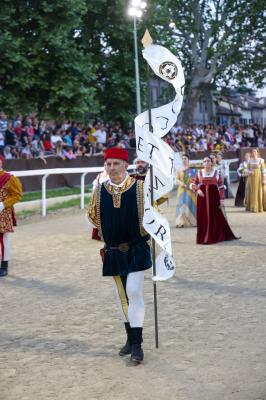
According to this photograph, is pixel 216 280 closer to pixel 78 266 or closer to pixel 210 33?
pixel 78 266

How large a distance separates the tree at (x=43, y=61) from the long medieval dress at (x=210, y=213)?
1138 cm

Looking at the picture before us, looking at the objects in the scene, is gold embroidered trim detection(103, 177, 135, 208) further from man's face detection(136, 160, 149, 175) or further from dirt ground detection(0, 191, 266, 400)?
man's face detection(136, 160, 149, 175)

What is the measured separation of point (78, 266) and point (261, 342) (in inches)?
195

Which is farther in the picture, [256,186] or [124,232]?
[256,186]

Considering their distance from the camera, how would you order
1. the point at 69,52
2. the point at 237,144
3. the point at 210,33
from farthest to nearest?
the point at 210,33 < the point at 237,144 < the point at 69,52

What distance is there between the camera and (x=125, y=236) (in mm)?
5848

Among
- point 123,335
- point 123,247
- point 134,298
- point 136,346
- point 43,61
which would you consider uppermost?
point 43,61

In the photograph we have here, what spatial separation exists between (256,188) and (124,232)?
14.5 metres

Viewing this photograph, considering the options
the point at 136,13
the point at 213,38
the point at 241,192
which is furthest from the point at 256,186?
the point at 213,38

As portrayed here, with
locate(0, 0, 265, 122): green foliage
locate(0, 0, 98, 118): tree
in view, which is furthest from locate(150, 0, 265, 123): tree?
locate(0, 0, 98, 118): tree

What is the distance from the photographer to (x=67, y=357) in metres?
5.86

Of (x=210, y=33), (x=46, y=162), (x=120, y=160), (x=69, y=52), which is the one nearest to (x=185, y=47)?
(x=210, y=33)

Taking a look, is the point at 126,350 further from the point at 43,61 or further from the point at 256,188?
the point at 43,61

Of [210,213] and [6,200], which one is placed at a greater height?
[6,200]
